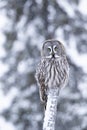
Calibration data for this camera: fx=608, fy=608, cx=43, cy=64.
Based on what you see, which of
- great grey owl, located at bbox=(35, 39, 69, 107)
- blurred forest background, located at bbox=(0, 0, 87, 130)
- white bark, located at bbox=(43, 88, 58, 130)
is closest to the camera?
white bark, located at bbox=(43, 88, 58, 130)

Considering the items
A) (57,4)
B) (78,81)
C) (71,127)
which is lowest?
(71,127)

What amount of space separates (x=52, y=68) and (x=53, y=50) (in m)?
0.16

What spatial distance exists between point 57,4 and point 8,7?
3.02 feet

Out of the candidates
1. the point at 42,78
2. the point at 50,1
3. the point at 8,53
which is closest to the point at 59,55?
the point at 42,78

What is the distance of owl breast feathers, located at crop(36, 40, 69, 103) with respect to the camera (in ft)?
13.2

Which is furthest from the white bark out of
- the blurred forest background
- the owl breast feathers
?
the blurred forest background

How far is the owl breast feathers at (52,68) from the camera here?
159 inches

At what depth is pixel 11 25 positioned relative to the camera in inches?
356

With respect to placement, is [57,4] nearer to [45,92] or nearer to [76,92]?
[76,92]

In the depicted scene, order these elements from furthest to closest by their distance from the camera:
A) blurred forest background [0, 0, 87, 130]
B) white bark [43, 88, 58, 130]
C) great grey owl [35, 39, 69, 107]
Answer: blurred forest background [0, 0, 87, 130]
great grey owl [35, 39, 69, 107]
white bark [43, 88, 58, 130]

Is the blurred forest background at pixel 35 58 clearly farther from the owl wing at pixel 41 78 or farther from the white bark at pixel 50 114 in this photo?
the white bark at pixel 50 114

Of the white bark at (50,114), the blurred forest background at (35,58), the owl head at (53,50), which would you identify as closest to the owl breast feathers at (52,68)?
the owl head at (53,50)

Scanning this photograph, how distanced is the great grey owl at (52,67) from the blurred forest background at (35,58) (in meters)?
3.73

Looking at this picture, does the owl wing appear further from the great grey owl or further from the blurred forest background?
the blurred forest background
